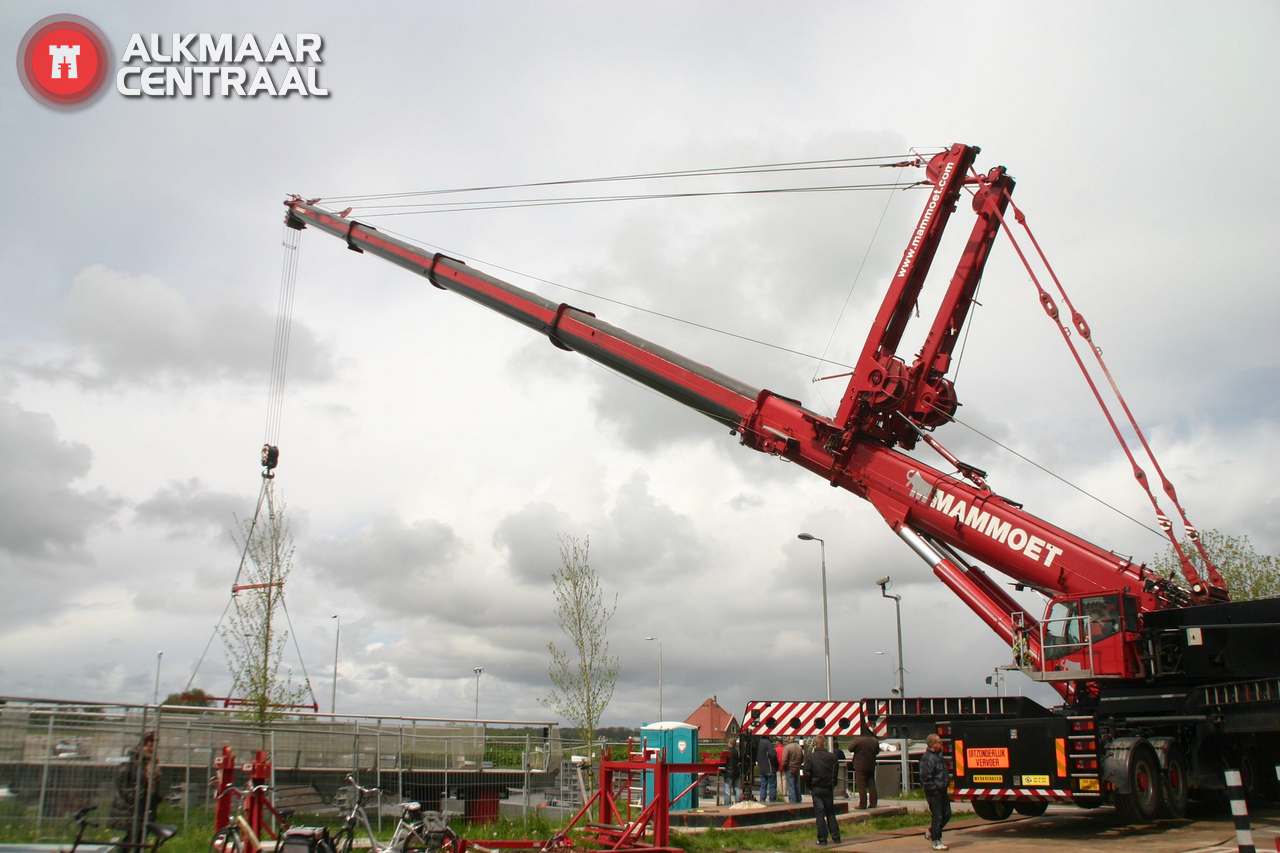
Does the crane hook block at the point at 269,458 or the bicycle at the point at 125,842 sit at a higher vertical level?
the crane hook block at the point at 269,458

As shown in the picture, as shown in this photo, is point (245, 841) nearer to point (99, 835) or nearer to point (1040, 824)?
point (99, 835)

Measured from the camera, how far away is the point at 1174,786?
15336mm

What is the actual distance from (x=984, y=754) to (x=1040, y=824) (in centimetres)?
237

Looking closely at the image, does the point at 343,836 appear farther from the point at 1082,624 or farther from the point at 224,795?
the point at 1082,624

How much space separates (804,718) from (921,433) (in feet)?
20.8

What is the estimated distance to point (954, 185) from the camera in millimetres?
18844

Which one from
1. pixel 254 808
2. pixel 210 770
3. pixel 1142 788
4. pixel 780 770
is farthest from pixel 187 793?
pixel 780 770

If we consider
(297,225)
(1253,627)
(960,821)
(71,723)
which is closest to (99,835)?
(71,723)

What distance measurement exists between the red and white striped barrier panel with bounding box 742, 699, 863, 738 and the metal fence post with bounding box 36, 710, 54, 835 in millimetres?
13154

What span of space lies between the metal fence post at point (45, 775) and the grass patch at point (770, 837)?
306 inches

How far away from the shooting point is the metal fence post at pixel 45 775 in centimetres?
1077

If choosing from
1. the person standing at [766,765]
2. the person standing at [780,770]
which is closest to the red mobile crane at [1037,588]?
the person standing at [766,765]

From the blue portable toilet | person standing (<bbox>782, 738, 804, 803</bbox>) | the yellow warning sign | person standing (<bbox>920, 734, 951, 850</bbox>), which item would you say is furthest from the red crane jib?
person standing (<bbox>782, 738, 804, 803</bbox>)

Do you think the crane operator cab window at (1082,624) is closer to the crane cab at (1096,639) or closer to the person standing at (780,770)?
the crane cab at (1096,639)
